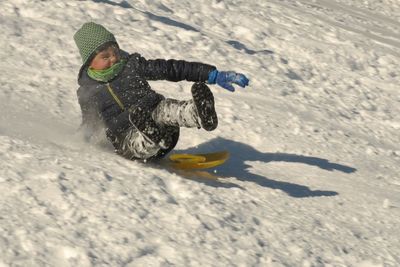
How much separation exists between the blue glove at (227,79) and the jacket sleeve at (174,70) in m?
0.06

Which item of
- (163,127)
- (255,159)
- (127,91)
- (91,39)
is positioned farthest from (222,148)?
(91,39)

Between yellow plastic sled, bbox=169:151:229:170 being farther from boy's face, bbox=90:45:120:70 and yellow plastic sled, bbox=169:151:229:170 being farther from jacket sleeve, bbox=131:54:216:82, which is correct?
boy's face, bbox=90:45:120:70

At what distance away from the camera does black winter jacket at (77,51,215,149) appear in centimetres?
570

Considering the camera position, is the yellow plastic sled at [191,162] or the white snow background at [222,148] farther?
the yellow plastic sled at [191,162]

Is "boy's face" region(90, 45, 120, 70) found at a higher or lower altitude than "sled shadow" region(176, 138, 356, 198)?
higher

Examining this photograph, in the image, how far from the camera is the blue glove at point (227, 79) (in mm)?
5445

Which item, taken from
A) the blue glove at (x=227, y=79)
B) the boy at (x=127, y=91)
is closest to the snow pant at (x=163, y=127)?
the boy at (x=127, y=91)

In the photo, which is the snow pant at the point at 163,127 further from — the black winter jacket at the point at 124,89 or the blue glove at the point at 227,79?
the blue glove at the point at 227,79

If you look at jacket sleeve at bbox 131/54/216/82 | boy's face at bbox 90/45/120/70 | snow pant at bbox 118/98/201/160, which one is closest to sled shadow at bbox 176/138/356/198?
snow pant at bbox 118/98/201/160

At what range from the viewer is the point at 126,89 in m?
5.82

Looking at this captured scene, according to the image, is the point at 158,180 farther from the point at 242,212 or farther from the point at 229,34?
the point at 229,34

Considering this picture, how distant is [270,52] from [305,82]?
2.73 ft

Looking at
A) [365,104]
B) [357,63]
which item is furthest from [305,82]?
[357,63]

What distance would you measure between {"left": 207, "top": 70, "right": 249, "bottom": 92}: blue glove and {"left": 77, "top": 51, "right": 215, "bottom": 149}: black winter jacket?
0.19 feet
